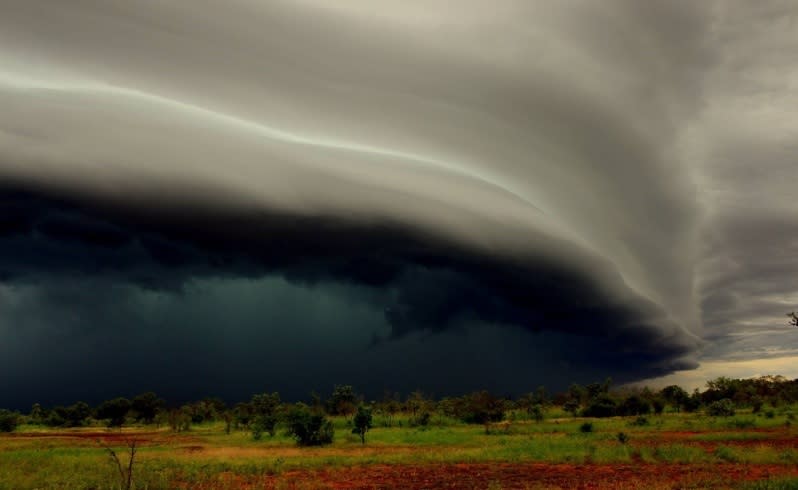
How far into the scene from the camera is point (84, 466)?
3741 centimetres

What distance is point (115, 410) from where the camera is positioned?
11281 centimetres

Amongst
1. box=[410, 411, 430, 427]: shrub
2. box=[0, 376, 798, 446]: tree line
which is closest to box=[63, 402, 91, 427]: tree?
box=[0, 376, 798, 446]: tree line

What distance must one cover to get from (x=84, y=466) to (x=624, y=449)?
140 ft

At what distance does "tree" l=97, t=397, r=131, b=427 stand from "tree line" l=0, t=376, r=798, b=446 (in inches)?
8.1

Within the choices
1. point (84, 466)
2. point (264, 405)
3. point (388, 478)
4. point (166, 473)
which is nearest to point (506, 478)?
point (388, 478)

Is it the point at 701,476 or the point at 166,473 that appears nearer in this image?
the point at 701,476

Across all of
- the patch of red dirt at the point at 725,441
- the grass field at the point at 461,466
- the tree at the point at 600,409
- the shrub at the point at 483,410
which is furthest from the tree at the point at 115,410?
the patch of red dirt at the point at 725,441

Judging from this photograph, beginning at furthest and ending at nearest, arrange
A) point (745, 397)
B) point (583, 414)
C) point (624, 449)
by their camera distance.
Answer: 1. point (745, 397)
2. point (583, 414)
3. point (624, 449)

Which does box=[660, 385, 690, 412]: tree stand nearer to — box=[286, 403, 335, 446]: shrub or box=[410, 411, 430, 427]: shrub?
box=[410, 411, 430, 427]: shrub

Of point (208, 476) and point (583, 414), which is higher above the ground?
point (208, 476)

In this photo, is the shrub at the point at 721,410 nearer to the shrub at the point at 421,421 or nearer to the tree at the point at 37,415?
the shrub at the point at 421,421

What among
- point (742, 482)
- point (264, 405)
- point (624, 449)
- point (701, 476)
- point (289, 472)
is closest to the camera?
point (742, 482)

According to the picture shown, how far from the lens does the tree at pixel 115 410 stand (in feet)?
364

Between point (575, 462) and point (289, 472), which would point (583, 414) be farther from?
point (289, 472)
